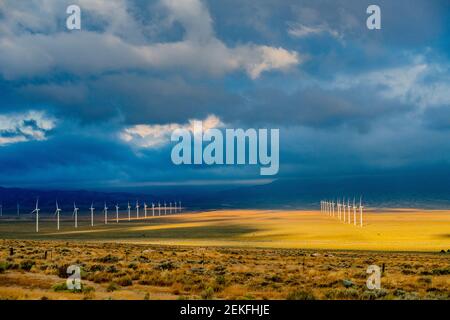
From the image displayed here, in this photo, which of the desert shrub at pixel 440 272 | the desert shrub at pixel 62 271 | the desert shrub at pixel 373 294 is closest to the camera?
the desert shrub at pixel 373 294

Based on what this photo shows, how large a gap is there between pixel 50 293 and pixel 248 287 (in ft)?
33.9

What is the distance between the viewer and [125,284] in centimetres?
3056

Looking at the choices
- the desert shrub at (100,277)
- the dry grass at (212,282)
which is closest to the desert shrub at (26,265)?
the dry grass at (212,282)

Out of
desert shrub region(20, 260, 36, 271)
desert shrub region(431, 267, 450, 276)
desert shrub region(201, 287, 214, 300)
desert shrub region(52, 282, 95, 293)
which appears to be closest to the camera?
desert shrub region(201, 287, 214, 300)

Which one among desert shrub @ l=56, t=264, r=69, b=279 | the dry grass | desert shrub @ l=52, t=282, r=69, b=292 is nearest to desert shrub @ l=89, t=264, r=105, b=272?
the dry grass

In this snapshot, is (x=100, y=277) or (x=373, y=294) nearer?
(x=373, y=294)

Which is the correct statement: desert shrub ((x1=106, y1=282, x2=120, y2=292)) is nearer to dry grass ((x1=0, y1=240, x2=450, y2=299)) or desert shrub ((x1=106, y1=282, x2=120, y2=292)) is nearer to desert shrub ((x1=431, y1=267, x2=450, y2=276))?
dry grass ((x1=0, y1=240, x2=450, y2=299))

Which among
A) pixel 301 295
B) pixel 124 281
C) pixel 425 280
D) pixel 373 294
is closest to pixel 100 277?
pixel 124 281

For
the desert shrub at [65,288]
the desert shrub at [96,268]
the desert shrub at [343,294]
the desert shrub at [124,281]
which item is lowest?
the desert shrub at [96,268]

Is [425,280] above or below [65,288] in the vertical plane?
below

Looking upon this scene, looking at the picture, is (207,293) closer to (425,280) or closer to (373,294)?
(373,294)

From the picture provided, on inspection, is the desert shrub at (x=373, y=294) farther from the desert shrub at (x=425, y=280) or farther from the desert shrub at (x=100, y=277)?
the desert shrub at (x=100, y=277)

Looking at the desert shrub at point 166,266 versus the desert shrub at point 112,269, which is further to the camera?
the desert shrub at point 166,266

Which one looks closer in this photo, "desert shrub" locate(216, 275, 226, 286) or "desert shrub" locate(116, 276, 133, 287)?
"desert shrub" locate(216, 275, 226, 286)
